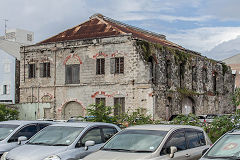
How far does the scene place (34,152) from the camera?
10039 mm

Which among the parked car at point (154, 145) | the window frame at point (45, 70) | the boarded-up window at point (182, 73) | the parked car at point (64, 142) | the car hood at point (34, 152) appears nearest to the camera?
the parked car at point (154, 145)

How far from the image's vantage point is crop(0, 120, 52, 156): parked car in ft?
39.7

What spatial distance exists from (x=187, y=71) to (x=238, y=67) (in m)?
27.8

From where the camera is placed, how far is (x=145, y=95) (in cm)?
3084

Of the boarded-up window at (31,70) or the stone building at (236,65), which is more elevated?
the stone building at (236,65)

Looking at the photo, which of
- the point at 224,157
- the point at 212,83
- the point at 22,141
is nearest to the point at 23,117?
the point at 212,83

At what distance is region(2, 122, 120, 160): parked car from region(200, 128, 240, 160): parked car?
3.26 metres

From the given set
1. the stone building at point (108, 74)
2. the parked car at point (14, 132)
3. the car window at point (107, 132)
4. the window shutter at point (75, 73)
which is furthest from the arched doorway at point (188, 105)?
the car window at point (107, 132)

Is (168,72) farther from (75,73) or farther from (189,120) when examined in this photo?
(189,120)

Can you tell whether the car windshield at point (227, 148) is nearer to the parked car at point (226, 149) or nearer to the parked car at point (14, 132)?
the parked car at point (226, 149)

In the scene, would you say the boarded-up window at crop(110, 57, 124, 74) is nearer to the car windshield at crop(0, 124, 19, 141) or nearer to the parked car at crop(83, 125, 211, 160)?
the car windshield at crop(0, 124, 19, 141)

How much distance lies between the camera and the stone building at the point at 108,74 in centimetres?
3127

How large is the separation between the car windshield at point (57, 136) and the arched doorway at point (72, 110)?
72.8 ft

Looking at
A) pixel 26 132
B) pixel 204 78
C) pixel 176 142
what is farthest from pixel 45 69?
pixel 176 142
